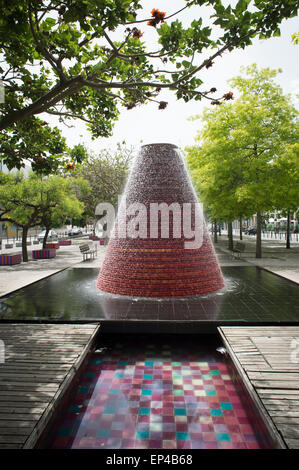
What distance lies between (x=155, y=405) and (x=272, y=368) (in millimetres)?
1926

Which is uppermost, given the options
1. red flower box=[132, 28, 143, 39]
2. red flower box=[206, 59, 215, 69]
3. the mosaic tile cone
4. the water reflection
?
red flower box=[132, 28, 143, 39]

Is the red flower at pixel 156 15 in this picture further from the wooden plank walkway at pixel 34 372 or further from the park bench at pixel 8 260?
the park bench at pixel 8 260

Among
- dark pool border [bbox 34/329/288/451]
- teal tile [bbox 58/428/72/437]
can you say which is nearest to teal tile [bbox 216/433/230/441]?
dark pool border [bbox 34/329/288/451]

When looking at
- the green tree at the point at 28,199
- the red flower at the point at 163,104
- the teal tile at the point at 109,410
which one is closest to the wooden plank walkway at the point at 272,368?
the teal tile at the point at 109,410

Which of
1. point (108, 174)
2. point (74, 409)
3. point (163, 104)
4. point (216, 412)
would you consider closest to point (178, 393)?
point (216, 412)

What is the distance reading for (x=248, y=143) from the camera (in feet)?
57.7

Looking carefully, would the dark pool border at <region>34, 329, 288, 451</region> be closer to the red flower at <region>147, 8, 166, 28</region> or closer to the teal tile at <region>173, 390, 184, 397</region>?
the teal tile at <region>173, 390, 184, 397</region>

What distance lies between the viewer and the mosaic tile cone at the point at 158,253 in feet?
28.9

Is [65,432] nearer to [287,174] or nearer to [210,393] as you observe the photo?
[210,393]

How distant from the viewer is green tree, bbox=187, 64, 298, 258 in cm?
1706

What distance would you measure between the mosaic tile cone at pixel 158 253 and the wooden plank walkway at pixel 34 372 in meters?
2.75

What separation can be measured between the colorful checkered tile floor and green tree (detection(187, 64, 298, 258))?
41.1 feet

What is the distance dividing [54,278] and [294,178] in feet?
45.3

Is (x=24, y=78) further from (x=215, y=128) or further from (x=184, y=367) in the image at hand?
(x=215, y=128)
